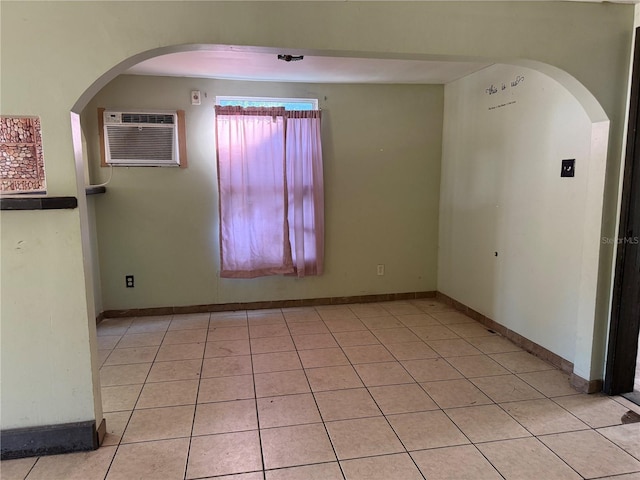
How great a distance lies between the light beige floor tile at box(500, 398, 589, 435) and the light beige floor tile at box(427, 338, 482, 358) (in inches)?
27.3

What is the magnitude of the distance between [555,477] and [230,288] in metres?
3.03

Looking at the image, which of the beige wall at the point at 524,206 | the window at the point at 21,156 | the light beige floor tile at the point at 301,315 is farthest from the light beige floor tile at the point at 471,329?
the window at the point at 21,156

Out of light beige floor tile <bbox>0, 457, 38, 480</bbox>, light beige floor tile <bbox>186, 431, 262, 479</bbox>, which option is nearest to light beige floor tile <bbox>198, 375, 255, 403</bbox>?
light beige floor tile <bbox>186, 431, 262, 479</bbox>

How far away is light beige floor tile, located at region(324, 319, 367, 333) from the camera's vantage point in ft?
11.8

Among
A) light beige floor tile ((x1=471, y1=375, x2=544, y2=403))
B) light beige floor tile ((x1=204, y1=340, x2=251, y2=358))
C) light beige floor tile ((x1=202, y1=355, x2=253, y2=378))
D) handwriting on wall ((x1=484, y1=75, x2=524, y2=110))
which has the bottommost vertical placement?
light beige floor tile ((x1=471, y1=375, x2=544, y2=403))

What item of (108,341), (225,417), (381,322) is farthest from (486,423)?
(108,341)

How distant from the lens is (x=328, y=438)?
2070 mm

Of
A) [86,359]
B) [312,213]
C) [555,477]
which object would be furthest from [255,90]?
[555,477]

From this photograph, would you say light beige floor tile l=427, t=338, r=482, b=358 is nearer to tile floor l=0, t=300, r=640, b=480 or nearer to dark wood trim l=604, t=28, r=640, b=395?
tile floor l=0, t=300, r=640, b=480

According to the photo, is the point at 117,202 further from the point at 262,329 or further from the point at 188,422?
the point at 188,422

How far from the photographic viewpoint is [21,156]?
71.9 inches

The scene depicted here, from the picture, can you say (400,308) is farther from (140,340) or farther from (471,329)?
(140,340)

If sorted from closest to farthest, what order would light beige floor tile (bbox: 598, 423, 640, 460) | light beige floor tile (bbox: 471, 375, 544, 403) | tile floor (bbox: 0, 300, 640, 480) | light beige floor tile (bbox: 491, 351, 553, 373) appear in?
1. tile floor (bbox: 0, 300, 640, 480)
2. light beige floor tile (bbox: 598, 423, 640, 460)
3. light beige floor tile (bbox: 471, 375, 544, 403)
4. light beige floor tile (bbox: 491, 351, 553, 373)

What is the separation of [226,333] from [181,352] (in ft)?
1.54
